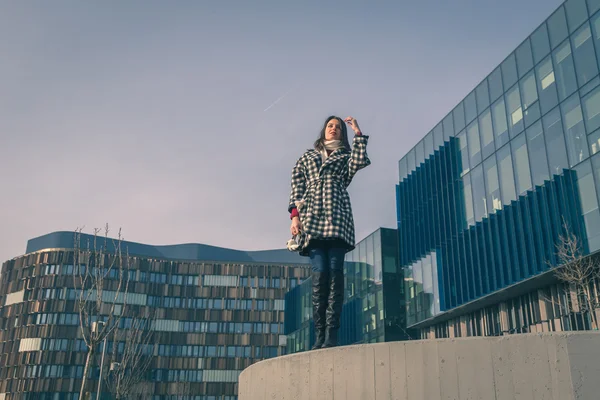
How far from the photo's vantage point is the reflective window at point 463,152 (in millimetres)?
30922

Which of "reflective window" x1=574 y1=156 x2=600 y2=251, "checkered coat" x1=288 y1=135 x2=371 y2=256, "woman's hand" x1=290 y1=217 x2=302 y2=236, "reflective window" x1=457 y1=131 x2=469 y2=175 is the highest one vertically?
"reflective window" x1=457 y1=131 x2=469 y2=175

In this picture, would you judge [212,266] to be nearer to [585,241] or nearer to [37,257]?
[37,257]

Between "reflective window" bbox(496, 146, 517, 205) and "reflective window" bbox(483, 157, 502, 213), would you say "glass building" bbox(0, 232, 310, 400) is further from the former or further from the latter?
"reflective window" bbox(496, 146, 517, 205)

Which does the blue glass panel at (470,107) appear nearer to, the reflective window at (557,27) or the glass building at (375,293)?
the reflective window at (557,27)

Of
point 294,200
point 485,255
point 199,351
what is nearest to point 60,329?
point 199,351

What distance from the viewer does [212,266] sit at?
83438 millimetres

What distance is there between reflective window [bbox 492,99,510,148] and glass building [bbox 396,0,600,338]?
64 mm

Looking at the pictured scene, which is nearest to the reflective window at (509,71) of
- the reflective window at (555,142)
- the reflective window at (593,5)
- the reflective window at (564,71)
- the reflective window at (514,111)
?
the reflective window at (514,111)

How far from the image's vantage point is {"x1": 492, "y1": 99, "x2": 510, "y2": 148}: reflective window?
91.3ft

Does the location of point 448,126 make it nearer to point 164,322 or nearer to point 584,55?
point 584,55

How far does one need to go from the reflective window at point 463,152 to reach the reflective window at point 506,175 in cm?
298

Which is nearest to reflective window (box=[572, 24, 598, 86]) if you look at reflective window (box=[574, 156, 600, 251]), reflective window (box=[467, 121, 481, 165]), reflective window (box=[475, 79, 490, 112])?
reflective window (box=[574, 156, 600, 251])

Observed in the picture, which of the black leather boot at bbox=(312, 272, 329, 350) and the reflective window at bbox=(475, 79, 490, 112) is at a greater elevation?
the reflective window at bbox=(475, 79, 490, 112)

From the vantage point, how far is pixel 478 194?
96.2ft
